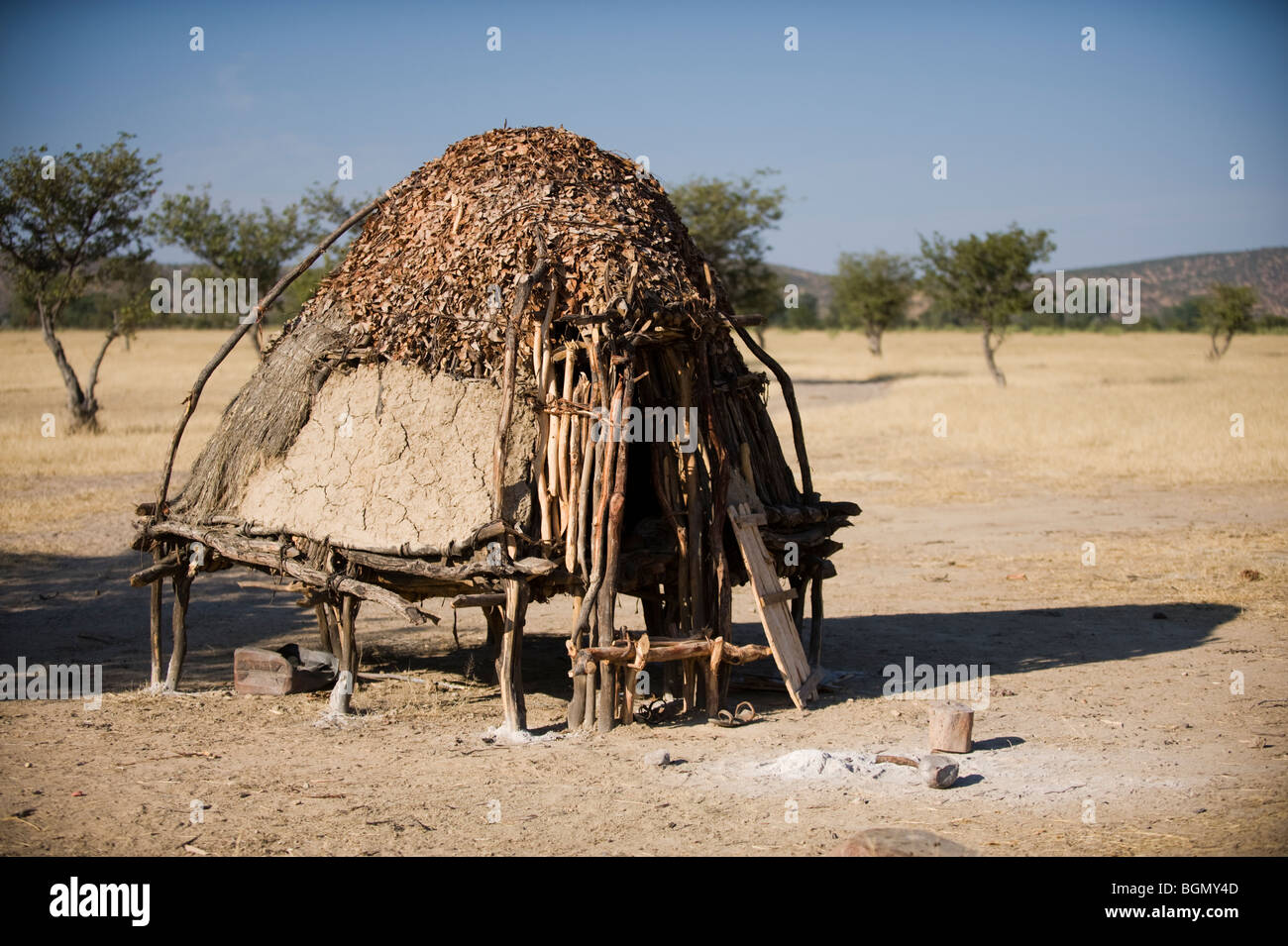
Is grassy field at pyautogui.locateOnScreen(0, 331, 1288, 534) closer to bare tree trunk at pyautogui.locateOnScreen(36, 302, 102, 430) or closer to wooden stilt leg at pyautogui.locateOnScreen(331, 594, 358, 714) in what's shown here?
bare tree trunk at pyautogui.locateOnScreen(36, 302, 102, 430)

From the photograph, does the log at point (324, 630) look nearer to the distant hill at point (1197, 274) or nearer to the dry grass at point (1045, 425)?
the dry grass at point (1045, 425)

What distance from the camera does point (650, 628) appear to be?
9.27m

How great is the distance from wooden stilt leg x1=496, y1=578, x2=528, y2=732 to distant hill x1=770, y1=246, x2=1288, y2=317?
319 feet

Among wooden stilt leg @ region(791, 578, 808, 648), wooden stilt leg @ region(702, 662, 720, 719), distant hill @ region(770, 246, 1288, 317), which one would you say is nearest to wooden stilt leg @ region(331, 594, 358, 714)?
wooden stilt leg @ region(702, 662, 720, 719)

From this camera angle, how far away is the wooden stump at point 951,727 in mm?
7402

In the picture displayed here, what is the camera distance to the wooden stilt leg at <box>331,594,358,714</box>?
324 inches

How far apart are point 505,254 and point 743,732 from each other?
3.74 metres

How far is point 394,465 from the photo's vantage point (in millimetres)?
8312

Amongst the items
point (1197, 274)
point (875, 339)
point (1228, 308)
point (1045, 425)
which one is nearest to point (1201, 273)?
point (1197, 274)

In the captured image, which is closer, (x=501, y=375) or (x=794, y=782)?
(x=794, y=782)

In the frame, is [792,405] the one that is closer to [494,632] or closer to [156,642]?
[494,632]

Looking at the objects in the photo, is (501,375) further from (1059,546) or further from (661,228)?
(1059,546)
